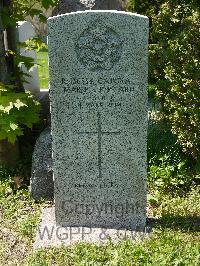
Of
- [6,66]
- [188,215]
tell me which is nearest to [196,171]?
[188,215]

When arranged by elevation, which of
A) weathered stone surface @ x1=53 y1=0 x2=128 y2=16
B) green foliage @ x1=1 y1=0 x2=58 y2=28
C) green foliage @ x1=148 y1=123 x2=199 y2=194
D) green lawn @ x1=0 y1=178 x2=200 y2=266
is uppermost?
weathered stone surface @ x1=53 y1=0 x2=128 y2=16

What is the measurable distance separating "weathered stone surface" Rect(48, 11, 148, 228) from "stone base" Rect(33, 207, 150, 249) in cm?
9

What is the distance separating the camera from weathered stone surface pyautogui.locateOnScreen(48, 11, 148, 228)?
3768 millimetres

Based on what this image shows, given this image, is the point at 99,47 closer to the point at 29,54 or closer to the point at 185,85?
the point at 185,85

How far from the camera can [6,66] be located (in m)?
5.38

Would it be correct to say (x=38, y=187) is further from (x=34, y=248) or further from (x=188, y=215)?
(x=188, y=215)

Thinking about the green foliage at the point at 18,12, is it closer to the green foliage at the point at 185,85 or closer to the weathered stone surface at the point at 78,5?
the weathered stone surface at the point at 78,5

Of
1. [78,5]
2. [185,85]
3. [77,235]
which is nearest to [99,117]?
[77,235]

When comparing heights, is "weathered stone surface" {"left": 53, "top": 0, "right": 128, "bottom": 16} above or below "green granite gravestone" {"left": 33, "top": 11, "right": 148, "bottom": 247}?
above

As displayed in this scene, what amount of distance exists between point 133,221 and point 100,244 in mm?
455

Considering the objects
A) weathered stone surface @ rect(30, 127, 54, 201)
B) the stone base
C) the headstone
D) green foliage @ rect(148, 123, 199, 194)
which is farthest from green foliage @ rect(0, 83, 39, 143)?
the headstone

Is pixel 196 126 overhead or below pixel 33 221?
overhead

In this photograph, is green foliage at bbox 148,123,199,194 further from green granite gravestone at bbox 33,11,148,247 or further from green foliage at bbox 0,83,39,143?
green foliage at bbox 0,83,39,143

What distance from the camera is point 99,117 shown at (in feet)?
13.2
